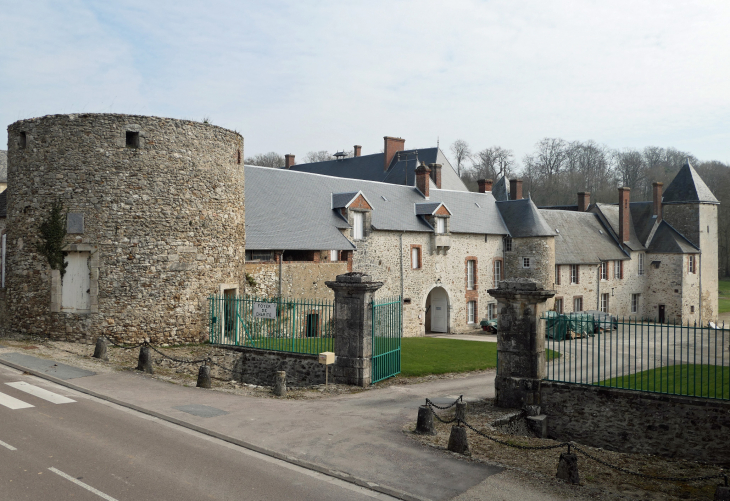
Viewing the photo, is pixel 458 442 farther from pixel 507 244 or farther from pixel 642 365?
pixel 507 244

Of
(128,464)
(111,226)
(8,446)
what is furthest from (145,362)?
(128,464)

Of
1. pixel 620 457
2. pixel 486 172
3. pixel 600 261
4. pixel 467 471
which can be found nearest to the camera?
pixel 467 471

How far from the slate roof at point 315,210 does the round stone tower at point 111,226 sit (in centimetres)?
527

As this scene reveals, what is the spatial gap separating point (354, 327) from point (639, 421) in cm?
561

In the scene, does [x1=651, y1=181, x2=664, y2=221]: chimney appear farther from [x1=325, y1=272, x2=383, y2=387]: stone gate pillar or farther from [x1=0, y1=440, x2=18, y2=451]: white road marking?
[x1=0, y1=440, x2=18, y2=451]: white road marking

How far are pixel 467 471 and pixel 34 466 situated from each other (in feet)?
17.1

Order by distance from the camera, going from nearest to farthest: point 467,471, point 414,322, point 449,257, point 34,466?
point 34,466 < point 467,471 < point 414,322 < point 449,257

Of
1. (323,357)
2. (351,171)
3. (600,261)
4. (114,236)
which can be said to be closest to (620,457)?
(323,357)

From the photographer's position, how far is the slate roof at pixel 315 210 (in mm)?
22153

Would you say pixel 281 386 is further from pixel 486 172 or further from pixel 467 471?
pixel 486 172

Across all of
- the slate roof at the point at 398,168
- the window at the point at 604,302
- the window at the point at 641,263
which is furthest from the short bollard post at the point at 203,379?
the window at the point at 641,263

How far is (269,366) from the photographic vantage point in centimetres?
1444

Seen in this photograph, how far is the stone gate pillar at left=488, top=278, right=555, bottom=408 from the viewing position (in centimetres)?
1058

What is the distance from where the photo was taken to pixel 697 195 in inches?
1505
